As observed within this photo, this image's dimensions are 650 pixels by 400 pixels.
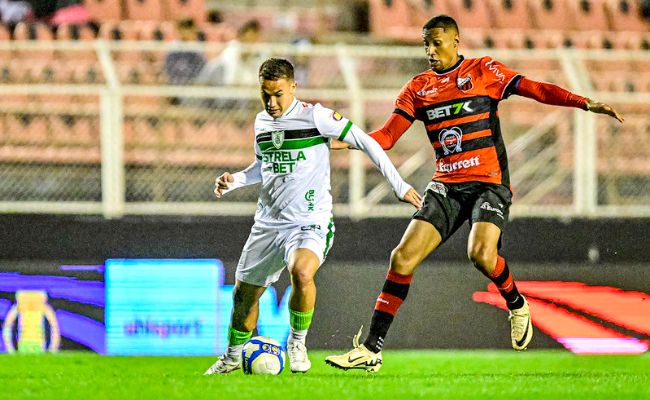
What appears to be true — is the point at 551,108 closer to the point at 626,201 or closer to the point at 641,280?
the point at 626,201

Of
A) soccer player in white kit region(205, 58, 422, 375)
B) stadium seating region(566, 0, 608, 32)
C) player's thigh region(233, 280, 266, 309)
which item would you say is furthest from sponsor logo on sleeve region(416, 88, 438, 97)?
stadium seating region(566, 0, 608, 32)

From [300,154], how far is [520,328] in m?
1.68

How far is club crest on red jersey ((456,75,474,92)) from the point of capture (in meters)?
5.46

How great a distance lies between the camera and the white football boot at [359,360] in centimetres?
520

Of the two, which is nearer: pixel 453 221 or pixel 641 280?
pixel 453 221

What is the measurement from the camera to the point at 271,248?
5.41 meters

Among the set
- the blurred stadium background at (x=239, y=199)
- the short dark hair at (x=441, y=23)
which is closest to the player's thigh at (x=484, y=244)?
the short dark hair at (x=441, y=23)

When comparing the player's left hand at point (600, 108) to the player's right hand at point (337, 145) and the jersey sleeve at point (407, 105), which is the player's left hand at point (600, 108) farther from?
the player's right hand at point (337, 145)

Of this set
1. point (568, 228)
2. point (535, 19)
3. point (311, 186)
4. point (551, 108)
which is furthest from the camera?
point (535, 19)

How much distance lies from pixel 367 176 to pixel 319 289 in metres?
1.40

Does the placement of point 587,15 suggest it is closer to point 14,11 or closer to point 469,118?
point 14,11

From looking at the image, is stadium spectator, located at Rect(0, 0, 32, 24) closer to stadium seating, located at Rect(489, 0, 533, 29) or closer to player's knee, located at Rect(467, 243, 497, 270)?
stadium seating, located at Rect(489, 0, 533, 29)

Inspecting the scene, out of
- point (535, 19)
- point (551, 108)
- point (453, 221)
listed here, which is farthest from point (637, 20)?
point (453, 221)

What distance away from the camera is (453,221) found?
5488 millimetres
